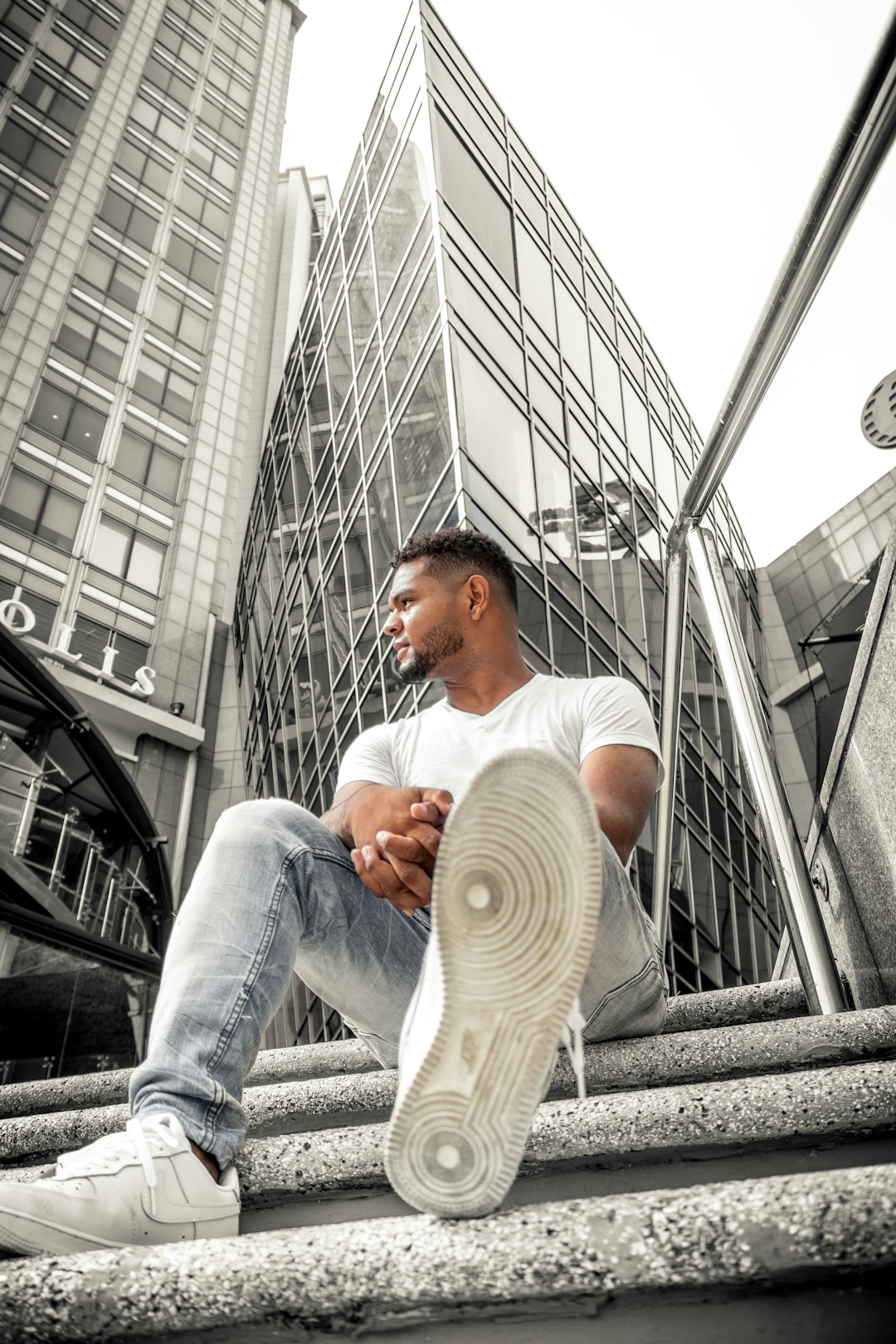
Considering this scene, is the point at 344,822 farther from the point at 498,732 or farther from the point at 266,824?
the point at 498,732

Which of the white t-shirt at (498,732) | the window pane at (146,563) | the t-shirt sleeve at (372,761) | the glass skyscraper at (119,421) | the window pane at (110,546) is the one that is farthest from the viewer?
the window pane at (146,563)

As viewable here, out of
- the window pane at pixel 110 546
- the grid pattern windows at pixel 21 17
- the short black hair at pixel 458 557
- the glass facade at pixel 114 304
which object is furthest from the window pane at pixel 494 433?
the grid pattern windows at pixel 21 17

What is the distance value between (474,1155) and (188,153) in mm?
40295

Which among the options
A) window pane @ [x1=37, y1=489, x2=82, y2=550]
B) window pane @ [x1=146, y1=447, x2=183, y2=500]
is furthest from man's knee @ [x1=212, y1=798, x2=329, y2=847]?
window pane @ [x1=146, y1=447, x2=183, y2=500]

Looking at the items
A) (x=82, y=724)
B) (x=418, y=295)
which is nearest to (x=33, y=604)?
(x=82, y=724)

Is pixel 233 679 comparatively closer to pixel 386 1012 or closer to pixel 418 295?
pixel 418 295

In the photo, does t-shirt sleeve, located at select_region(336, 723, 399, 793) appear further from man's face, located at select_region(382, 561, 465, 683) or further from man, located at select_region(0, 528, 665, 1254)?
man's face, located at select_region(382, 561, 465, 683)

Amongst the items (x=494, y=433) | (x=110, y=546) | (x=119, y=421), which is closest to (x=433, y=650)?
(x=494, y=433)

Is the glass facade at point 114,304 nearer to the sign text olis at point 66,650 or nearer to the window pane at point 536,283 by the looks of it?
the sign text olis at point 66,650

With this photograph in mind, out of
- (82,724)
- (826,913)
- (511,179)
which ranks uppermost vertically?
(511,179)

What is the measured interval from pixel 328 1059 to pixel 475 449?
8.23m

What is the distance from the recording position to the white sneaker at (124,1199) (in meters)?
1.06

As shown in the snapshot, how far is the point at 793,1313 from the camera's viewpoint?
0.79m

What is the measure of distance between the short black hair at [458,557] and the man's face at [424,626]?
0.05m
